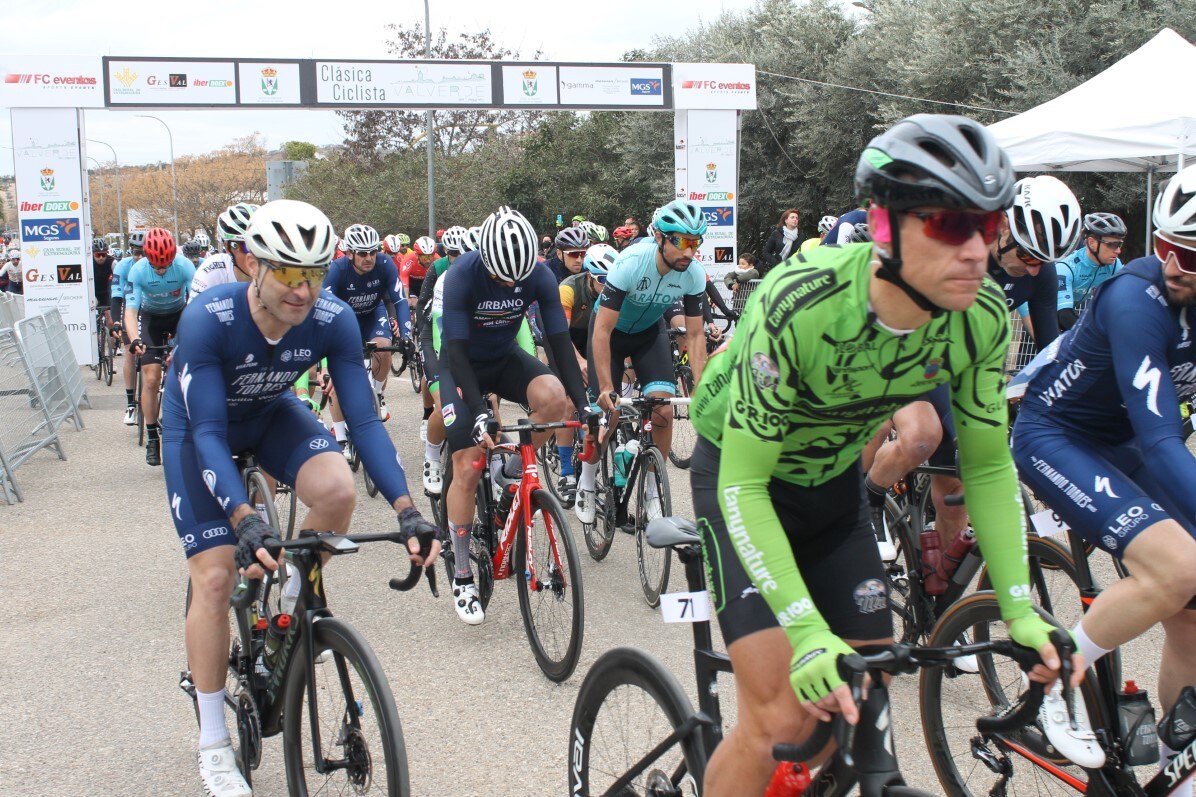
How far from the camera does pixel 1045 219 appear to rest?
436cm

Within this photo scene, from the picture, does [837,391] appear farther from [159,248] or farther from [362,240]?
[159,248]

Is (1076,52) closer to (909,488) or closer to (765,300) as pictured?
(909,488)

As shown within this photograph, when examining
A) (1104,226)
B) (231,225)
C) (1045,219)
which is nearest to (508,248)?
(231,225)

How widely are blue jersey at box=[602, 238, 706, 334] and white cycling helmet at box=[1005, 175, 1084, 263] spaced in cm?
269

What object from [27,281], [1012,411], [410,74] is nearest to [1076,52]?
[410,74]

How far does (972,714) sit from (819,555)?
1.33 meters

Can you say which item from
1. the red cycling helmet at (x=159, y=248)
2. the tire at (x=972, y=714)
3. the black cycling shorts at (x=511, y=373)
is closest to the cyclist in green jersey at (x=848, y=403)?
the tire at (x=972, y=714)

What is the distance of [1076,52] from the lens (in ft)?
70.3

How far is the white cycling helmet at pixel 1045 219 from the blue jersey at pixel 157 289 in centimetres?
882

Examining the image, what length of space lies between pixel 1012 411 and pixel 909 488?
4.01ft

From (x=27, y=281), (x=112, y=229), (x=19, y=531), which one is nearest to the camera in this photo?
(x=19, y=531)

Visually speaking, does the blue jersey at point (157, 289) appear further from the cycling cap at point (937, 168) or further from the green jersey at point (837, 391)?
the cycling cap at point (937, 168)

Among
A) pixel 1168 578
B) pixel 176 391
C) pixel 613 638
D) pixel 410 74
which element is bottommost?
pixel 613 638

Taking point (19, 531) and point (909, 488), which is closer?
point (909, 488)
